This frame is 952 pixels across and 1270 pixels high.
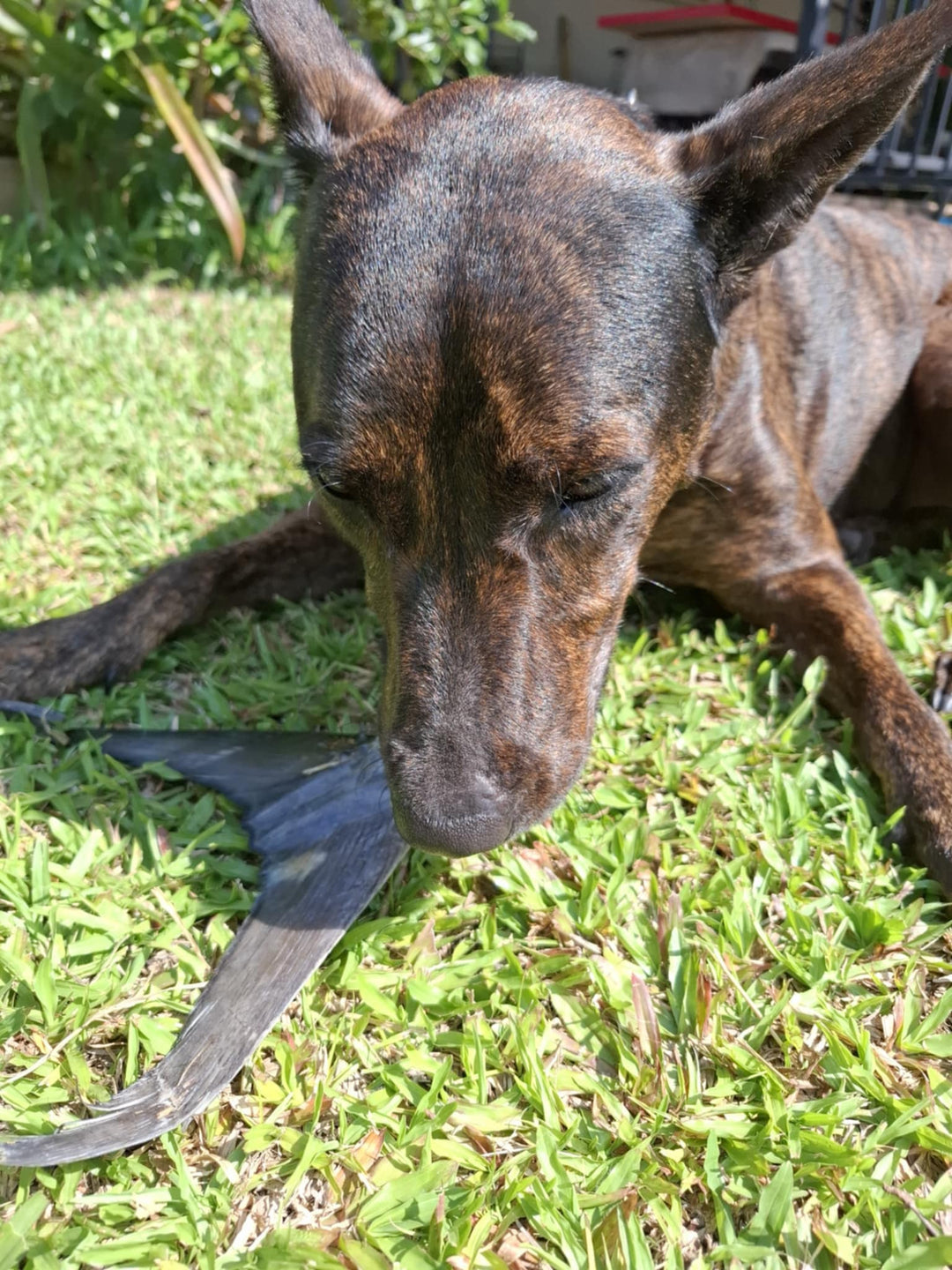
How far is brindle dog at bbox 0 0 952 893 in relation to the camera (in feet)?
6.43

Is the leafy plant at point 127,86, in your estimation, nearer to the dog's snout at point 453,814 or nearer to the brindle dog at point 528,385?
the brindle dog at point 528,385

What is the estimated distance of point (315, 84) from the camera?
269cm

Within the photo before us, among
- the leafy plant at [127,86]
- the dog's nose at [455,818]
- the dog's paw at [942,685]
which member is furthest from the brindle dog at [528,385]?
the leafy plant at [127,86]

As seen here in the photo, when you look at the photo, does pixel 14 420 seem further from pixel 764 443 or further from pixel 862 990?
pixel 862 990

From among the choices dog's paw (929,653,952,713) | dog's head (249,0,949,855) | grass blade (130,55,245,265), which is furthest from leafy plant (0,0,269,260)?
dog's paw (929,653,952,713)

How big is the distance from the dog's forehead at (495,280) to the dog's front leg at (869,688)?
1.08m

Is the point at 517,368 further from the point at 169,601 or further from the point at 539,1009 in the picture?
the point at 169,601

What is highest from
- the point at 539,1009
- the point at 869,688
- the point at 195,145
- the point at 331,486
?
the point at 195,145

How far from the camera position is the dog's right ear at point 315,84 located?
8.56 feet

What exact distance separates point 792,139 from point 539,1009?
78.0 inches

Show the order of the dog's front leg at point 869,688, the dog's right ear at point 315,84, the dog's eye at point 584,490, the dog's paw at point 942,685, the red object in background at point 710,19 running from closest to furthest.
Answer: the dog's eye at point 584,490 → the dog's front leg at point 869,688 → the dog's right ear at point 315,84 → the dog's paw at point 942,685 → the red object in background at point 710,19

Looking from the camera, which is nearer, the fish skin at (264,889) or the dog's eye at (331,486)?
the fish skin at (264,889)

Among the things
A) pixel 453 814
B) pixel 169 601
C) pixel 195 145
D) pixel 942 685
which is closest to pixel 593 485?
pixel 453 814

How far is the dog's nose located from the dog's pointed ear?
1.45m
